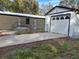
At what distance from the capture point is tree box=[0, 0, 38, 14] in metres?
26.4

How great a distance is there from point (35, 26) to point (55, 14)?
839 centimetres

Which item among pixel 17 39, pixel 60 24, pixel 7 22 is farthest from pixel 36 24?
pixel 17 39

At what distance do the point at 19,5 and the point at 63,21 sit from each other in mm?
13495

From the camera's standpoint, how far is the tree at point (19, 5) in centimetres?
2638

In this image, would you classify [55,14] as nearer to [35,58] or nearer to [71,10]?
[71,10]

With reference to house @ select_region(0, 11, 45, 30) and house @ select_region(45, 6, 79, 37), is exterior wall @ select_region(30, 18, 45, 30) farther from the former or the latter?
house @ select_region(45, 6, 79, 37)

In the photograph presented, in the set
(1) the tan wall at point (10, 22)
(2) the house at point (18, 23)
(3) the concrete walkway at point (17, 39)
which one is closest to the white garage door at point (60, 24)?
(3) the concrete walkway at point (17, 39)

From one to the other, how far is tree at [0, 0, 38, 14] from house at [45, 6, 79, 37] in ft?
30.0

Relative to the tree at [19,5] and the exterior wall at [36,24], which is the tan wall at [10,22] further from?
the tree at [19,5]

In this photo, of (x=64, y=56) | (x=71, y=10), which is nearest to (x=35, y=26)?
(x=71, y=10)

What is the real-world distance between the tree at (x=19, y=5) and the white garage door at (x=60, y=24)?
10397 millimetres

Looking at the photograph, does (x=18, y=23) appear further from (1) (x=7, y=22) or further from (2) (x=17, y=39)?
(2) (x=17, y=39)

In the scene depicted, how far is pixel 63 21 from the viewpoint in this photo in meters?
15.9

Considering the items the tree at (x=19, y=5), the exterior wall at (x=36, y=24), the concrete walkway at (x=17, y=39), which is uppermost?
the tree at (x=19, y=5)
